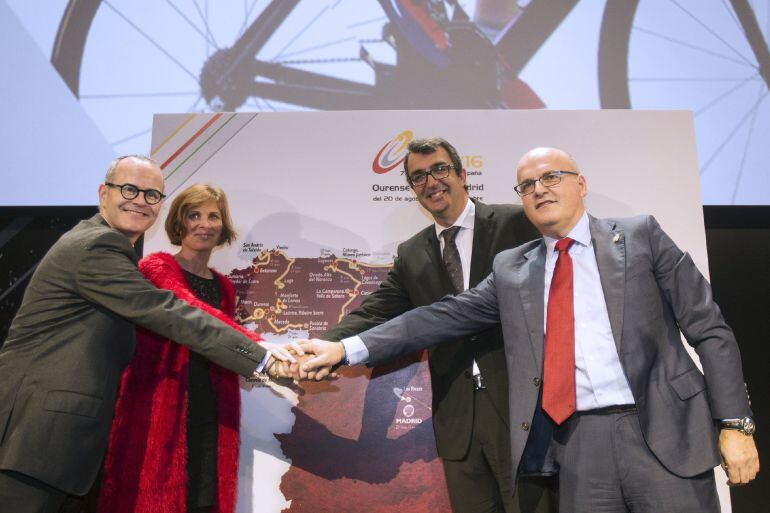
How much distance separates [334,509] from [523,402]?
1.55 m

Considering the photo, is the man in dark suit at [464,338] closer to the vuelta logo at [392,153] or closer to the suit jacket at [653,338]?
the suit jacket at [653,338]

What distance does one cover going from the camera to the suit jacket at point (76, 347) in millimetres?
2012

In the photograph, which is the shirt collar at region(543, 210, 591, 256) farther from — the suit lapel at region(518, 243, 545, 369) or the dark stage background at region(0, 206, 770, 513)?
the dark stage background at region(0, 206, 770, 513)

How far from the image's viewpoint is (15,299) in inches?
165

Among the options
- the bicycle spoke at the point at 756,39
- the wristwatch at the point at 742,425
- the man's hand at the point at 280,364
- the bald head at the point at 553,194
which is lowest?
the wristwatch at the point at 742,425

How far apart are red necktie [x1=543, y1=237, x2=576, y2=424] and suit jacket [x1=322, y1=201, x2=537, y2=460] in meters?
0.40

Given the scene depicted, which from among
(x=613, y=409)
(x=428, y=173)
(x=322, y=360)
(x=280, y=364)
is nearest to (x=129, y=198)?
(x=280, y=364)

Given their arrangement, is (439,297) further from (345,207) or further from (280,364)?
(345,207)

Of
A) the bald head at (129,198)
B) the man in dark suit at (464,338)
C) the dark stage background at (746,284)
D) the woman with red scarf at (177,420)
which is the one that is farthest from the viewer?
the dark stage background at (746,284)

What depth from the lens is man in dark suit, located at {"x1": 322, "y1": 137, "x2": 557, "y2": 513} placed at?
2377mm

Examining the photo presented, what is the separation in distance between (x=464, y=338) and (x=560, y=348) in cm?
60

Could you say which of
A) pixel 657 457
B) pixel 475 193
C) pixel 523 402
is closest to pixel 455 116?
pixel 475 193

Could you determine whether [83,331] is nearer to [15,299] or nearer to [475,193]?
[475,193]

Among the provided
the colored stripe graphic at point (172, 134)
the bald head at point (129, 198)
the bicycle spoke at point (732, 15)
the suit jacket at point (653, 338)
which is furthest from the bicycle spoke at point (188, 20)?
the bicycle spoke at point (732, 15)
